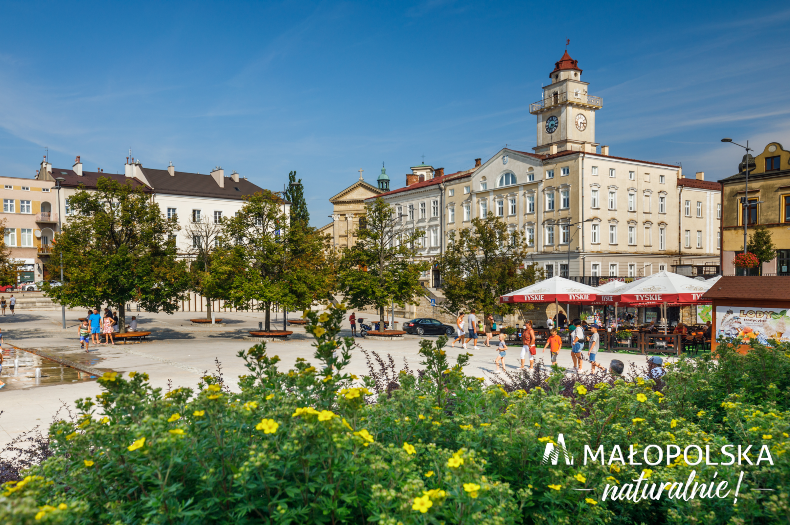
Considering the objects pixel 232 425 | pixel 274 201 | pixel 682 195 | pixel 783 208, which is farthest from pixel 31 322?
pixel 682 195

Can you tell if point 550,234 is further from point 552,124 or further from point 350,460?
point 350,460

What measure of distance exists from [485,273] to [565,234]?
19998 mm

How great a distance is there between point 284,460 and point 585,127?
6141 cm

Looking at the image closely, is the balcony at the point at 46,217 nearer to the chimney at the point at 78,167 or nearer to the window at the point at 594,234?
the chimney at the point at 78,167

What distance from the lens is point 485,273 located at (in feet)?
106

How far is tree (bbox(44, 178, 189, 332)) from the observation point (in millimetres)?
24156

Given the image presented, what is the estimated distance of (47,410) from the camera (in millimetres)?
11883

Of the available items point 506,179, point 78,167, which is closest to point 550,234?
point 506,179

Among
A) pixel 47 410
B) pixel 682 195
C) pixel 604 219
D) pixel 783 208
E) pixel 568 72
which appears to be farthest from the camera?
pixel 568 72

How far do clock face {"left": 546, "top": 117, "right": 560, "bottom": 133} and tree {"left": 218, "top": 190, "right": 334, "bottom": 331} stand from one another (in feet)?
124

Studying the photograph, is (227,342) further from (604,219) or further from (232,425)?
(604,219)

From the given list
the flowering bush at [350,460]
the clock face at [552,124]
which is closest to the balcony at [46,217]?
Result: the clock face at [552,124]

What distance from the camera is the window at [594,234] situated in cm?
4828

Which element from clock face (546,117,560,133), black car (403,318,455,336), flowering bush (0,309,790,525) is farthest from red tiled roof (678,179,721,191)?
flowering bush (0,309,790,525)
